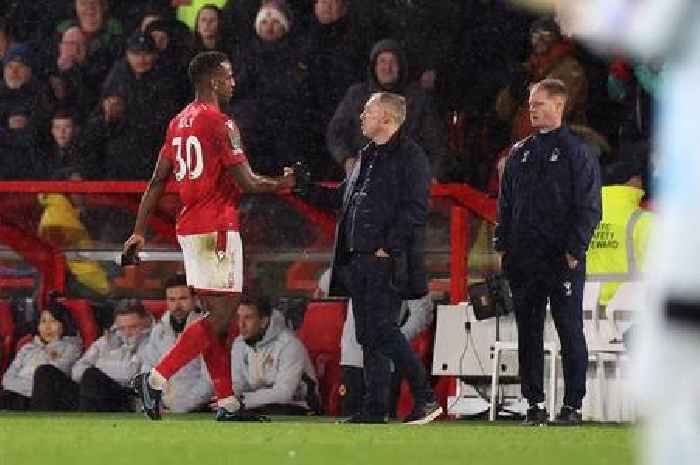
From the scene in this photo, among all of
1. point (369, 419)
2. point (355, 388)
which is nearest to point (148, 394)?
point (369, 419)

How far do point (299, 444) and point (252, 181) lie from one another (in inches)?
106

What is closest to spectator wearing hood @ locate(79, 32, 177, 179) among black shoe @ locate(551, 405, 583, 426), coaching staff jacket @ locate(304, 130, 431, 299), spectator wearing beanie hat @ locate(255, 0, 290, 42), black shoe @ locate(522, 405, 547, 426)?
spectator wearing beanie hat @ locate(255, 0, 290, 42)

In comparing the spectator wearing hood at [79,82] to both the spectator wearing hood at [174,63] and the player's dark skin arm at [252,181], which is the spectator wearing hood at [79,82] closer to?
the spectator wearing hood at [174,63]

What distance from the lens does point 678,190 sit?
7.58 feet

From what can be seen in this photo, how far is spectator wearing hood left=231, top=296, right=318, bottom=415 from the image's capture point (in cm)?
1422

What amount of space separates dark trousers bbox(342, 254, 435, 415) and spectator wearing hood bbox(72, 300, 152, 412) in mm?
3231

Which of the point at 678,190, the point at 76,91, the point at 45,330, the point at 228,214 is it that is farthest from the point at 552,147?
the point at 678,190

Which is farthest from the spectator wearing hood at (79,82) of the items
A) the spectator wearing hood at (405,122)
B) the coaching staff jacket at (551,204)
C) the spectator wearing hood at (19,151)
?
the coaching staff jacket at (551,204)

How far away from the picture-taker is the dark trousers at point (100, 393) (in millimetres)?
14922

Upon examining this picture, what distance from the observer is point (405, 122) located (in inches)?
594

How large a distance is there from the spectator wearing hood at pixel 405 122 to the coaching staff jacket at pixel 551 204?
2.83 metres

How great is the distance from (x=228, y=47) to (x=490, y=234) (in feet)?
10.7

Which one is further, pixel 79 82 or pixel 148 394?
pixel 79 82

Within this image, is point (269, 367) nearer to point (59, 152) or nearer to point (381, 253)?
point (381, 253)
